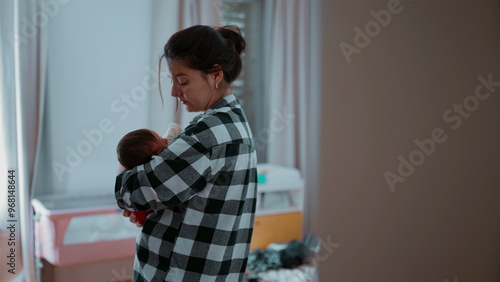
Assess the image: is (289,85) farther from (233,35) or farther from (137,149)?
(137,149)

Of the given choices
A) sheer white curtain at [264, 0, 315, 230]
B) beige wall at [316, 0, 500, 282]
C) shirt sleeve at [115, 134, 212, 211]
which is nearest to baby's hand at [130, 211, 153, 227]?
shirt sleeve at [115, 134, 212, 211]

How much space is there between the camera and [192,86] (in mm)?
1040

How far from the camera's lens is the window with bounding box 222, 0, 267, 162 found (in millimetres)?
3348

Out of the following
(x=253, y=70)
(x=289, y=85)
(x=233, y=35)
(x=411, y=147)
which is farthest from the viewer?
(x=253, y=70)

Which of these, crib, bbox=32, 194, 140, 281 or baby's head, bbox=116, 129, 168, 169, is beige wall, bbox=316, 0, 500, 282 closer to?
baby's head, bbox=116, 129, 168, 169

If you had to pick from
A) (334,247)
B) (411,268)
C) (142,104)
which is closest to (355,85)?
(334,247)

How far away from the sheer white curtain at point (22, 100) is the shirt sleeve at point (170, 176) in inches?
34.9

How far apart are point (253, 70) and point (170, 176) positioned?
254 centimetres

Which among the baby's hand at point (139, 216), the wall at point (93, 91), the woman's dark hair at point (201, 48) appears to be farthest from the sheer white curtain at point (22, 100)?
the woman's dark hair at point (201, 48)

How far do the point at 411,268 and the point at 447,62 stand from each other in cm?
68

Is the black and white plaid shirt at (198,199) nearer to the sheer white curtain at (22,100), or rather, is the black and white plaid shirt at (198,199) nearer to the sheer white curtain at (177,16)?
the sheer white curtain at (22,100)

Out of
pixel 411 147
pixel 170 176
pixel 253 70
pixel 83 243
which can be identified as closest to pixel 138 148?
pixel 170 176

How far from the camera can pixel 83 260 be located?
197cm

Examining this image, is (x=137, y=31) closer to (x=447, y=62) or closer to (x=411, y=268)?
(x=447, y=62)
